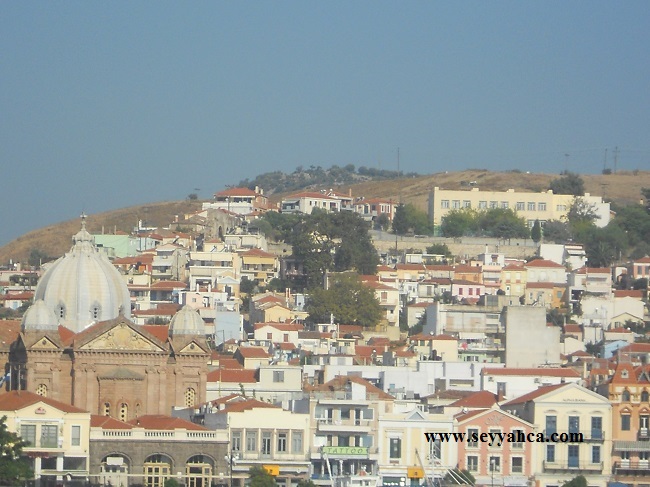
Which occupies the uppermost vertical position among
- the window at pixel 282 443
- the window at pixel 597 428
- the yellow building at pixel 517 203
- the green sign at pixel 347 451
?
the yellow building at pixel 517 203

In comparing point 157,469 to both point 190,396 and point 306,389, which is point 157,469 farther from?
point 190,396

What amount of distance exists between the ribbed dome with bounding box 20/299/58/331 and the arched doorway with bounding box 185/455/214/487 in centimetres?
1567

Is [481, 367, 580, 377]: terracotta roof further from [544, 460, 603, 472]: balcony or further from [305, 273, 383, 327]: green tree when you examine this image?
[305, 273, 383, 327]: green tree

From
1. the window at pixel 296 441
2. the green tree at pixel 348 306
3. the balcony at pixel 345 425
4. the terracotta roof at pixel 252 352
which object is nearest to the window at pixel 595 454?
the balcony at pixel 345 425

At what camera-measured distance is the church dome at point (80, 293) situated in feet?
327

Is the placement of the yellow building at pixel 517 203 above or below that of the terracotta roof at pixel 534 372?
above

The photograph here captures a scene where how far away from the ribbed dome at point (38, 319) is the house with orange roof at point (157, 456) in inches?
531

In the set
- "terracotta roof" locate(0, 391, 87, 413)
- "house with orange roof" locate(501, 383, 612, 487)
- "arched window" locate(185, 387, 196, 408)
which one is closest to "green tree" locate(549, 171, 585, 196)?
"arched window" locate(185, 387, 196, 408)

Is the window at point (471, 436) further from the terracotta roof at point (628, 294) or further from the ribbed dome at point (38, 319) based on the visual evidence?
the terracotta roof at point (628, 294)

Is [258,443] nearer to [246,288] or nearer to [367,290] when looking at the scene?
[367,290]

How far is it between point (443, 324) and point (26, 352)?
129ft

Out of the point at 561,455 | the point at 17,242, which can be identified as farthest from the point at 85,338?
the point at 17,242

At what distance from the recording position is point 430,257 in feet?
516

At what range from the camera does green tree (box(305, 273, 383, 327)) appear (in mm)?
127375
